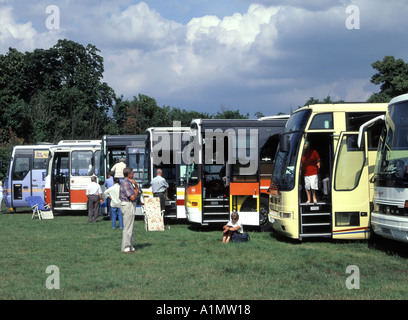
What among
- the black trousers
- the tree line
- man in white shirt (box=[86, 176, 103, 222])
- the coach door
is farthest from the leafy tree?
the black trousers

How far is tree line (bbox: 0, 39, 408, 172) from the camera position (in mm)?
50531

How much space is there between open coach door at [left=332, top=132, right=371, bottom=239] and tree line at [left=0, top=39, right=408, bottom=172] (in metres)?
33.9

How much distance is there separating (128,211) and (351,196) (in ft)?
17.3

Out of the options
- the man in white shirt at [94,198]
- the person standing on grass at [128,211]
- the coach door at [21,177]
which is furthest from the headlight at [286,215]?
the coach door at [21,177]

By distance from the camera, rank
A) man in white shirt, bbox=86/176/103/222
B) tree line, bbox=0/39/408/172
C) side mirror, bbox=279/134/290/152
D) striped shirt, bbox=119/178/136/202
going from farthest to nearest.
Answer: tree line, bbox=0/39/408/172
man in white shirt, bbox=86/176/103/222
side mirror, bbox=279/134/290/152
striped shirt, bbox=119/178/136/202

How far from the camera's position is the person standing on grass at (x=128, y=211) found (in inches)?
520

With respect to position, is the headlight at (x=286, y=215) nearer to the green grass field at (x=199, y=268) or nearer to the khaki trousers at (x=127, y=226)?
the green grass field at (x=199, y=268)

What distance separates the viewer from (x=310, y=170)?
14.7 metres

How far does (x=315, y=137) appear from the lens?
14.8m

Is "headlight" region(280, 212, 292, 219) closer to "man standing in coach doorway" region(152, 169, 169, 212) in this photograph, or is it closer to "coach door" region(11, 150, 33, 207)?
"man standing in coach doorway" region(152, 169, 169, 212)

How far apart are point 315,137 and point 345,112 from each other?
96cm

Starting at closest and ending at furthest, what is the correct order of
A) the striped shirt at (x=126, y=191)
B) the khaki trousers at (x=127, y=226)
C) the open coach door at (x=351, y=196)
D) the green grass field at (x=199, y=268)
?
1. the green grass field at (x=199, y=268)
2. the khaki trousers at (x=127, y=226)
3. the striped shirt at (x=126, y=191)
4. the open coach door at (x=351, y=196)

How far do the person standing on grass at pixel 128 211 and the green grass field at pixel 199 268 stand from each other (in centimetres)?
28
